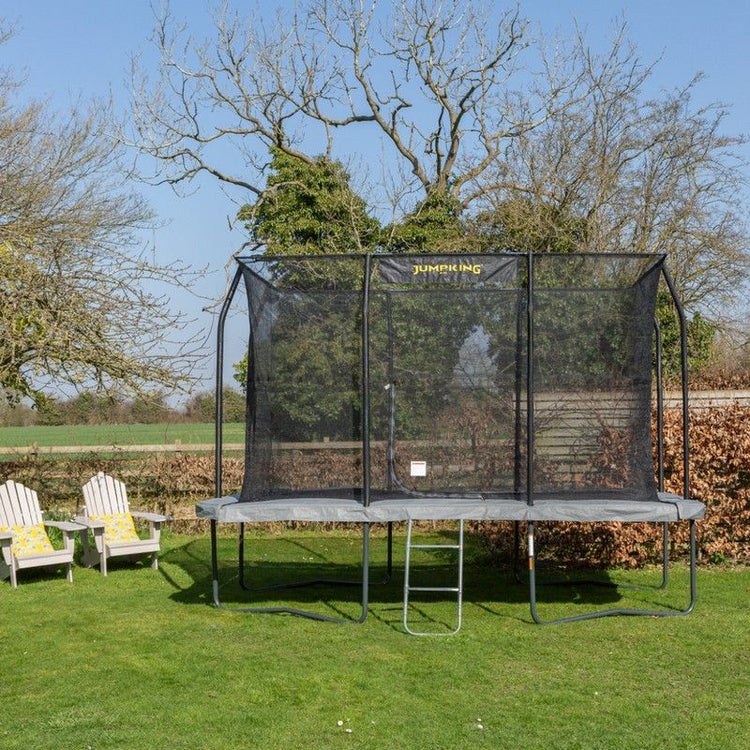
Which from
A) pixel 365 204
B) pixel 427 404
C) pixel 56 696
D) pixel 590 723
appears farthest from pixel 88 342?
pixel 365 204

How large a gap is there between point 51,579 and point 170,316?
2876 millimetres

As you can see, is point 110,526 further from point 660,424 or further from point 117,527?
point 660,424

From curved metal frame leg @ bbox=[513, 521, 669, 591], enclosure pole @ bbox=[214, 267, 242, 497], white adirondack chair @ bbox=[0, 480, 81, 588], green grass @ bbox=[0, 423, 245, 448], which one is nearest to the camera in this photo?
enclosure pole @ bbox=[214, 267, 242, 497]

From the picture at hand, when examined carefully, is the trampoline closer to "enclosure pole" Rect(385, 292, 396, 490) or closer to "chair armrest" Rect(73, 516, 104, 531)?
"enclosure pole" Rect(385, 292, 396, 490)

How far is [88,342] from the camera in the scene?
31.5 ft

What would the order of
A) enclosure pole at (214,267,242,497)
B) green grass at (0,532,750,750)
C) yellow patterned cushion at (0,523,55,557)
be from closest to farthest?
1. green grass at (0,532,750,750)
2. enclosure pole at (214,267,242,497)
3. yellow patterned cushion at (0,523,55,557)

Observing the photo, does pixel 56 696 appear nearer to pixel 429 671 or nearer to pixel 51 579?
pixel 429 671

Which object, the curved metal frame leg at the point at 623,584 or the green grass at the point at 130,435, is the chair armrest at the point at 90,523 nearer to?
the green grass at the point at 130,435

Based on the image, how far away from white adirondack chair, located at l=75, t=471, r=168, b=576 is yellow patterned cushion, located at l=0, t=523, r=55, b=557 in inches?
15.4

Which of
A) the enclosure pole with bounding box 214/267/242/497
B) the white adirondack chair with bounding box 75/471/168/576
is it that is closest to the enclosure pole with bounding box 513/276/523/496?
the enclosure pole with bounding box 214/267/242/497

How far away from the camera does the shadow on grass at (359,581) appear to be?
7.36 meters

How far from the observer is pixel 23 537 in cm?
863

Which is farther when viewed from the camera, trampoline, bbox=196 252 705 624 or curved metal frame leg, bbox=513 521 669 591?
curved metal frame leg, bbox=513 521 669 591

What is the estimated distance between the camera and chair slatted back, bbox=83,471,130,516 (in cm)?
927
